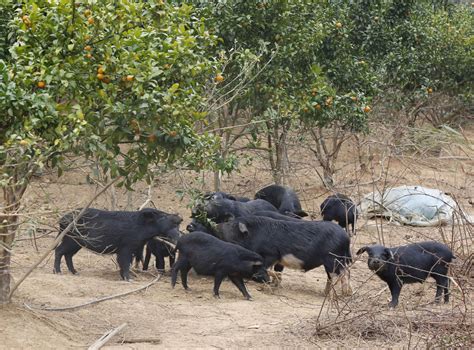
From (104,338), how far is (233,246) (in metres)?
2.69

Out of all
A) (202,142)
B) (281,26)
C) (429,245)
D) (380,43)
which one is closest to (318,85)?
(281,26)

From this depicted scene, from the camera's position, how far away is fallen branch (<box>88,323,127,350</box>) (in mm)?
7156

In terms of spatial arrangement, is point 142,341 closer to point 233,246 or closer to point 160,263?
point 233,246

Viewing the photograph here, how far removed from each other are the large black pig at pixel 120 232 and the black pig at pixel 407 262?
2.46 m

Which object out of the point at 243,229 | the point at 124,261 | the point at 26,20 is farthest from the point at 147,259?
the point at 26,20

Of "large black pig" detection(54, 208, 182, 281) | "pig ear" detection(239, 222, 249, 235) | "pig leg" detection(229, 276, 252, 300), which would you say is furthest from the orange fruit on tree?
"pig ear" detection(239, 222, 249, 235)

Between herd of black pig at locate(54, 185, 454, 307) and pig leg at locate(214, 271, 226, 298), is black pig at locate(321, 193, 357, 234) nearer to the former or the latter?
herd of black pig at locate(54, 185, 454, 307)

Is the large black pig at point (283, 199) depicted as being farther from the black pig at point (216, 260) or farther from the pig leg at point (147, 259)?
the black pig at point (216, 260)

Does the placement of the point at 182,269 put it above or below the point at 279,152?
below

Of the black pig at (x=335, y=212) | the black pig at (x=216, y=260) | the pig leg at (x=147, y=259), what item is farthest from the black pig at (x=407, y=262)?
the black pig at (x=335, y=212)

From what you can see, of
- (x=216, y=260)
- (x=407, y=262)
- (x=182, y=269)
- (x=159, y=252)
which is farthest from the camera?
(x=159, y=252)

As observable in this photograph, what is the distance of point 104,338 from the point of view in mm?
7414

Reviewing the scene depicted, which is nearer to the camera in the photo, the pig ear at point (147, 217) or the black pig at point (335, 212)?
the pig ear at point (147, 217)

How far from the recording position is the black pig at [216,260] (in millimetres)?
9703
